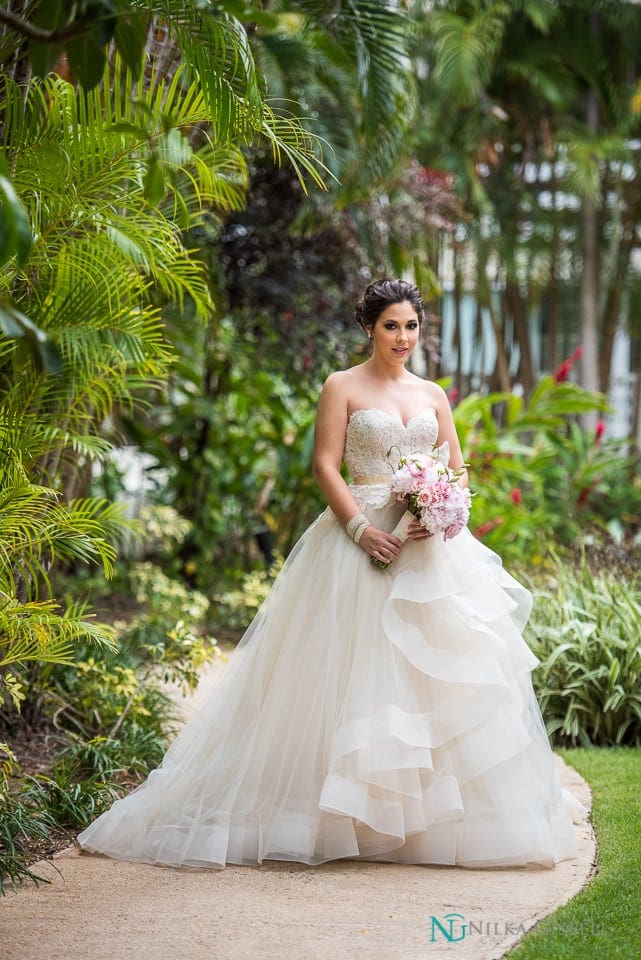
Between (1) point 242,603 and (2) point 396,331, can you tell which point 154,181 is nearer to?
(2) point 396,331

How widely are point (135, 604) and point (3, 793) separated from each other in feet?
19.0

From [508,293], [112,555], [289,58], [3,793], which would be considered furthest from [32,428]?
[508,293]

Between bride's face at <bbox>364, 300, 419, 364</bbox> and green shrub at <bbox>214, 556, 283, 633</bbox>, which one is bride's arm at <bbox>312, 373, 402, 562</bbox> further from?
green shrub at <bbox>214, 556, 283, 633</bbox>

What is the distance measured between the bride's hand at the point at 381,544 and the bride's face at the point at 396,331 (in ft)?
2.43

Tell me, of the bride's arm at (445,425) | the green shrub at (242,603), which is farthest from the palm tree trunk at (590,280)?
the bride's arm at (445,425)

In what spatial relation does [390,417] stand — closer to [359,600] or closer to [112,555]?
[359,600]

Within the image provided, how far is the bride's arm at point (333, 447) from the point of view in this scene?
14.0ft

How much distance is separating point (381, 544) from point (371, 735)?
74 centimetres

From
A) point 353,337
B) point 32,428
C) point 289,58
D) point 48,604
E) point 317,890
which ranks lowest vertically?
point 317,890

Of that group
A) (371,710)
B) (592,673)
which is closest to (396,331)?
(371,710)

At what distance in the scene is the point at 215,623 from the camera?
8914 millimetres

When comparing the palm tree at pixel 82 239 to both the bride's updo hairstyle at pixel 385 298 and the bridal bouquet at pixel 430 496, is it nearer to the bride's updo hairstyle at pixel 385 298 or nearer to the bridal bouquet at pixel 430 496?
the bride's updo hairstyle at pixel 385 298

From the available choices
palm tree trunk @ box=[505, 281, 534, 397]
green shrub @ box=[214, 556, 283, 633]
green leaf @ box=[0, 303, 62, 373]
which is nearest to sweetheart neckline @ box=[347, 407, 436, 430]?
green leaf @ box=[0, 303, 62, 373]

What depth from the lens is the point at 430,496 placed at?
4.03 m
